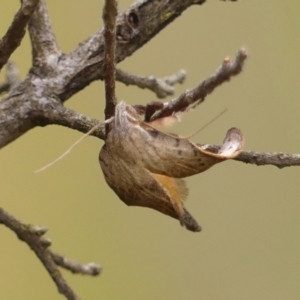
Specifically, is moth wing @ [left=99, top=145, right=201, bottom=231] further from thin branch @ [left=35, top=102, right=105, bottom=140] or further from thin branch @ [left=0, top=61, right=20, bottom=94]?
thin branch @ [left=0, top=61, right=20, bottom=94]

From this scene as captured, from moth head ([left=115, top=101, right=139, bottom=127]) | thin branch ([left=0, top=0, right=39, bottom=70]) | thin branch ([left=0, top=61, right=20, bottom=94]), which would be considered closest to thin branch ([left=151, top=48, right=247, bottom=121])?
moth head ([left=115, top=101, right=139, bottom=127])

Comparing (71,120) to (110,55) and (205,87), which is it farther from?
(205,87)

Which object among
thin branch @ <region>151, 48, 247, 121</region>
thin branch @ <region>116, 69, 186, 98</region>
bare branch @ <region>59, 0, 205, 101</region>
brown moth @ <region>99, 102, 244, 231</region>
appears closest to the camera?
thin branch @ <region>151, 48, 247, 121</region>

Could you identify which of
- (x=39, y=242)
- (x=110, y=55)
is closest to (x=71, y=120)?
(x=110, y=55)

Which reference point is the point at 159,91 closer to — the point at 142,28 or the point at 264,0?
the point at 142,28

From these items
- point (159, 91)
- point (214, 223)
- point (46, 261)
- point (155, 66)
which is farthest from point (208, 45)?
point (46, 261)

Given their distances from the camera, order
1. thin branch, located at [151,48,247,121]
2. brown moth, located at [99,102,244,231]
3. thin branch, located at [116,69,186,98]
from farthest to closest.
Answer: thin branch, located at [116,69,186,98] < brown moth, located at [99,102,244,231] < thin branch, located at [151,48,247,121]
